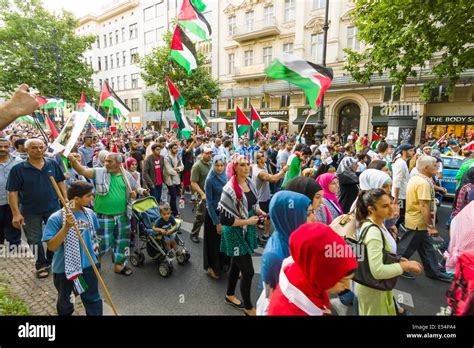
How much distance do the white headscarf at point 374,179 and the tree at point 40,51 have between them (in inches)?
878

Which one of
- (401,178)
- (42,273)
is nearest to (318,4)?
(401,178)

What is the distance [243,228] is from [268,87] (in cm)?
2432

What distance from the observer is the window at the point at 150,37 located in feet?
122

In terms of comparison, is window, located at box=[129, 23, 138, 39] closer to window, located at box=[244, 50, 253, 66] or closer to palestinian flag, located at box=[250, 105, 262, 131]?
window, located at box=[244, 50, 253, 66]

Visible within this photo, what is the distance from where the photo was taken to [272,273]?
2.00 metres

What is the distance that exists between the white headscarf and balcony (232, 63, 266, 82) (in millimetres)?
24575

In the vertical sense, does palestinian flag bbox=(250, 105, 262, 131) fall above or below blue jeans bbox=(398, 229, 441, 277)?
above

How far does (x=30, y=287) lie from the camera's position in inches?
145

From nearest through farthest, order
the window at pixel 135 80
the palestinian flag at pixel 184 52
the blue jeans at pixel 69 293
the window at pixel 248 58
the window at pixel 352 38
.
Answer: the blue jeans at pixel 69 293, the palestinian flag at pixel 184 52, the window at pixel 352 38, the window at pixel 248 58, the window at pixel 135 80

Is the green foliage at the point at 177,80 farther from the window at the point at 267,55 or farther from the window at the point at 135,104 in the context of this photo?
the window at the point at 135,104

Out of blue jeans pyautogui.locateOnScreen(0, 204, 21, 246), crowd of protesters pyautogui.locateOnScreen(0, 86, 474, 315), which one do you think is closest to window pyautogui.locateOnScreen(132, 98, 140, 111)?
crowd of protesters pyautogui.locateOnScreen(0, 86, 474, 315)

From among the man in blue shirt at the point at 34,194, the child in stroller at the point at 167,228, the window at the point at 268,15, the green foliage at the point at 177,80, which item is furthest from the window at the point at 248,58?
the man in blue shirt at the point at 34,194

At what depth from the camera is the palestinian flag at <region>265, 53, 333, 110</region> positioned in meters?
4.36
